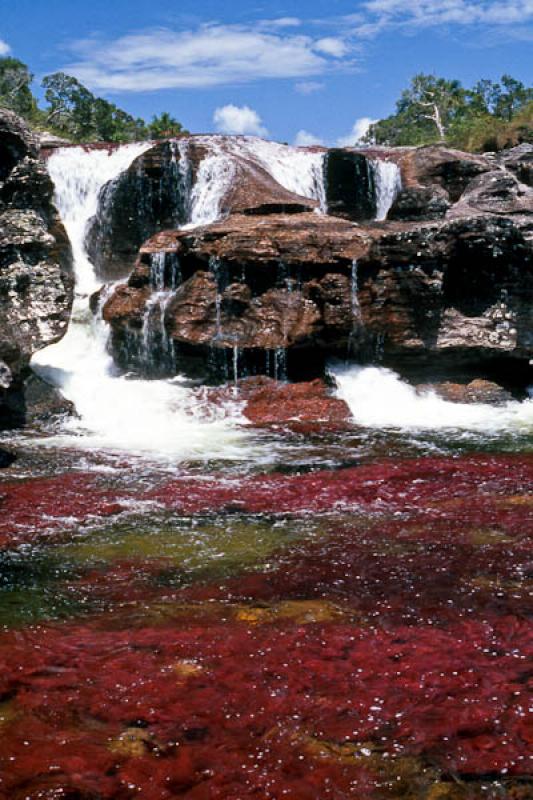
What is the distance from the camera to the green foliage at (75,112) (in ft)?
219

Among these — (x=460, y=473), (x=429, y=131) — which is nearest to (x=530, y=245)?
(x=460, y=473)

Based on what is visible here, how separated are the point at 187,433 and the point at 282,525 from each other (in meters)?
7.27

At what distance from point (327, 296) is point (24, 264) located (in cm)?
798

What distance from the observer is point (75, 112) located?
2803 inches

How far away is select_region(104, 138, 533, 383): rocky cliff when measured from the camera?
21.0 m

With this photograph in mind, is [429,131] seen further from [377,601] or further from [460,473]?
[377,601]

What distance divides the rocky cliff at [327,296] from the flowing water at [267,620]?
17.4 feet

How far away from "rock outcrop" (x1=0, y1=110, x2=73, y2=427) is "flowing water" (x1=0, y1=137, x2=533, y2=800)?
3073 mm

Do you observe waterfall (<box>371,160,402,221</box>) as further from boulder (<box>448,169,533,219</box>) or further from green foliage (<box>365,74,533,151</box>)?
green foliage (<box>365,74,533,151</box>)

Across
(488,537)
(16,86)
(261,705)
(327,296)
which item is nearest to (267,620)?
(261,705)

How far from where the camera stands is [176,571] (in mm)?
9227

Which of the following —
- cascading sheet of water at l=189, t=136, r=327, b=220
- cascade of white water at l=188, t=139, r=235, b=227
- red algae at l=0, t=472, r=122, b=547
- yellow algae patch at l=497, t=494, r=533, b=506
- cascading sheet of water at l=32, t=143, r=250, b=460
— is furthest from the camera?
cascading sheet of water at l=189, t=136, r=327, b=220

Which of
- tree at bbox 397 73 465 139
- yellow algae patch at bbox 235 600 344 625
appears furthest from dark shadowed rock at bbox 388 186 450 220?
tree at bbox 397 73 465 139

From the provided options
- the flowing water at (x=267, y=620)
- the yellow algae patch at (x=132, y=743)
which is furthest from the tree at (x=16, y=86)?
the yellow algae patch at (x=132, y=743)
